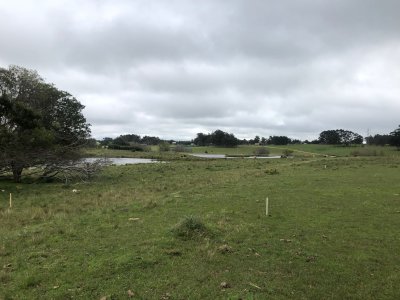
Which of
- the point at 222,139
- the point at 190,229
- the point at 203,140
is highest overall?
the point at 203,140

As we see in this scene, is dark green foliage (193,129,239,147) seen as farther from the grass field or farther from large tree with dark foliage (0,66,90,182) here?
the grass field

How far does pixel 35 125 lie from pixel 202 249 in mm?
23394

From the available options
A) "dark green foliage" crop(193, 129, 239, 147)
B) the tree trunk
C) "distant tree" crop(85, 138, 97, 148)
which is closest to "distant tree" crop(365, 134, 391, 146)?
"dark green foliage" crop(193, 129, 239, 147)

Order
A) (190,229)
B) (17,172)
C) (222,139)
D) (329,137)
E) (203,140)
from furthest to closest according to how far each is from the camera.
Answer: (203,140) < (329,137) < (222,139) < (17,172) < (190,229)

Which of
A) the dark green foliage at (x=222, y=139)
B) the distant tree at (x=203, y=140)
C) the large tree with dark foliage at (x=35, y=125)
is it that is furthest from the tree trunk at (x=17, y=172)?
the distant tree at (x=203, y=140)

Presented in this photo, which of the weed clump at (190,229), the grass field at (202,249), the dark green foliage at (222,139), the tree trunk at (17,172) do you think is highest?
the dark green foliage at (222,139)

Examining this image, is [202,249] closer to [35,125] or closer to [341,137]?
[35,125]

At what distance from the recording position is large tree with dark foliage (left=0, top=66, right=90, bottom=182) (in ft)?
89.0

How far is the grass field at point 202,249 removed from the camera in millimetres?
7512

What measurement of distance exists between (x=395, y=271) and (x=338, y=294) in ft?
7.64

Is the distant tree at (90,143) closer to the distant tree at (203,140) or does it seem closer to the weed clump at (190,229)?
the weed clump at (190,229)

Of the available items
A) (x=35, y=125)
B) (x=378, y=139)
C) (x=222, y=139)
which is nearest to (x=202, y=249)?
(x=35, y=125)

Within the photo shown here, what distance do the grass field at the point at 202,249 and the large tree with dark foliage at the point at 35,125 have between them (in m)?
9.67

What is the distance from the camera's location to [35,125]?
93.9 ft
